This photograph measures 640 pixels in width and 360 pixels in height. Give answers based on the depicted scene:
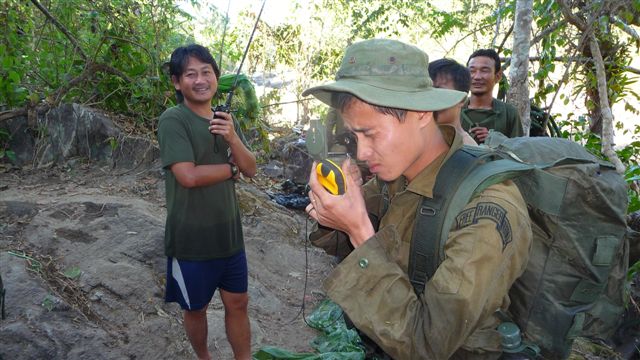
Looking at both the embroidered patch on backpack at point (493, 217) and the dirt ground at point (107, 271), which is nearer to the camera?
the embroidered patch on backpack at point (493, 217)

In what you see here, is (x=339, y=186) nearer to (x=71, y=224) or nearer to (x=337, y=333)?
(x=337, y=333)

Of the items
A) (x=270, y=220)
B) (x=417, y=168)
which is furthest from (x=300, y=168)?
(x=417, y=168)

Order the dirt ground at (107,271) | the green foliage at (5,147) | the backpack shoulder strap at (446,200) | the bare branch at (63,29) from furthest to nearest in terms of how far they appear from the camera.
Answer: the green foliage at (5,147) < the bare branch at (63,29) < the dirt ground at (107,271) < the backpack shoulder strap at (446,200)

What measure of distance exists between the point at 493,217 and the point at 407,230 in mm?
383

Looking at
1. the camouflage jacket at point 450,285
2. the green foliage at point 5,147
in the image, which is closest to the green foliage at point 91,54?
the green foliage at point 5,147

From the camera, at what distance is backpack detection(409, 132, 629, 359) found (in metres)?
1.42

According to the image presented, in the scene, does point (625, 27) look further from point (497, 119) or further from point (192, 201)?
point (192, 201)

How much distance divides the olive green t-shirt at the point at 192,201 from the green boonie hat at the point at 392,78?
54.7 inches

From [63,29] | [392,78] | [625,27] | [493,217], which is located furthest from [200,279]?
[625,27]

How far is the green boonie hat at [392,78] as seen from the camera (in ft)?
4.82

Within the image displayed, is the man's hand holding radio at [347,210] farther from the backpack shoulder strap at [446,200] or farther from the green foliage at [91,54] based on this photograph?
the green foliage at [91,54]

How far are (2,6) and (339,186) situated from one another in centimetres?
582

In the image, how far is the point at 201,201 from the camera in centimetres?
281

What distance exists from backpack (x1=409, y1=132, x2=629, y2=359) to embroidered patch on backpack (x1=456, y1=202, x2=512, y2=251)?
0.07 meters
